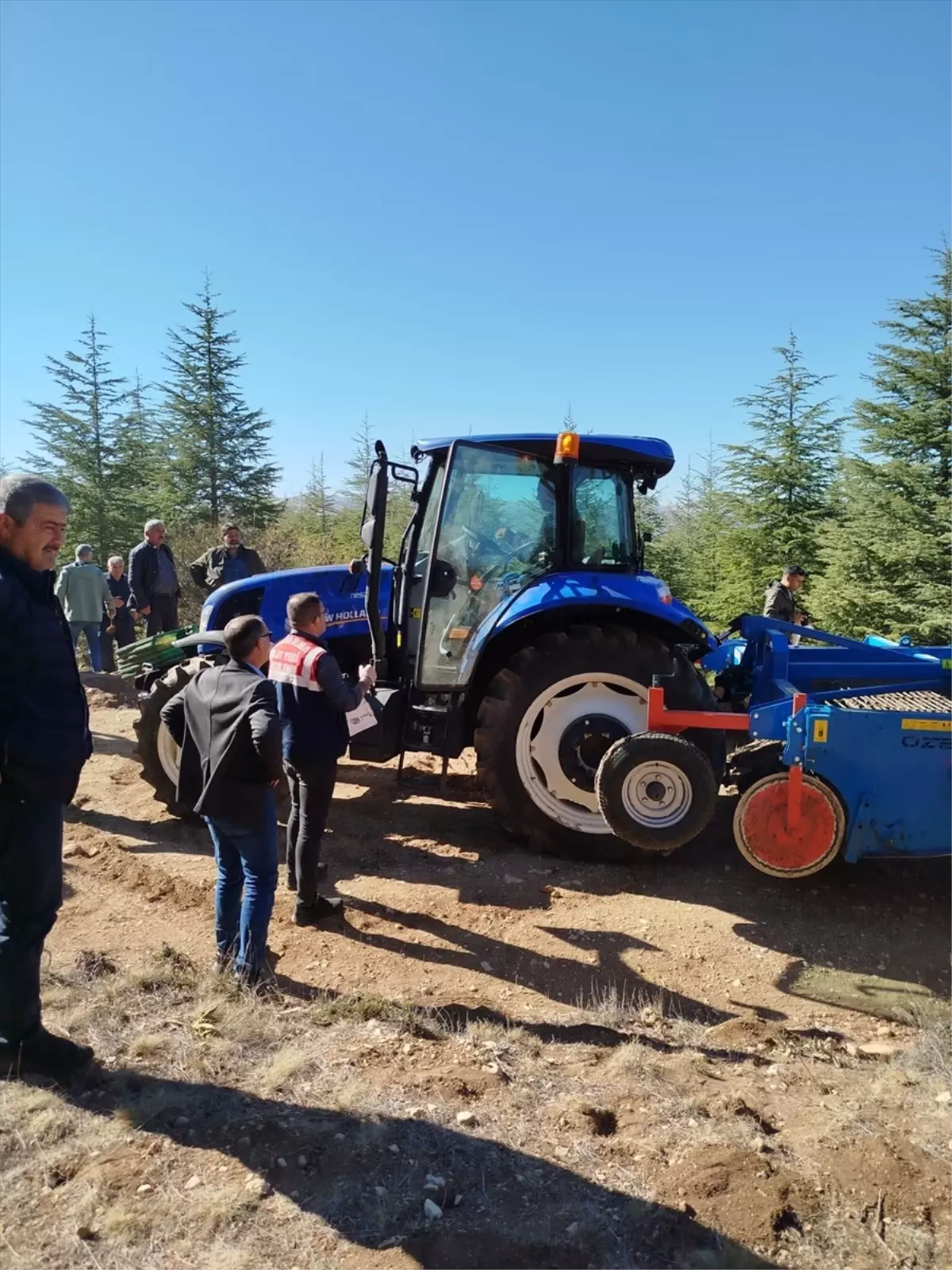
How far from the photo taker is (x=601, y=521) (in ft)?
15.8

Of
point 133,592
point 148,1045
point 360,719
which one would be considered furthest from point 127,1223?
point 133,592

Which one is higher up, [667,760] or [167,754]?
[667,760]

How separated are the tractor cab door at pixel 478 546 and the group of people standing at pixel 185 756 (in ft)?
2.31

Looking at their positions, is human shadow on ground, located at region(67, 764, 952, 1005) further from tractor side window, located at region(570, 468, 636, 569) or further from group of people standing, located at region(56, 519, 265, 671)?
group of people standing, located at region(56, 519, 265, 671)

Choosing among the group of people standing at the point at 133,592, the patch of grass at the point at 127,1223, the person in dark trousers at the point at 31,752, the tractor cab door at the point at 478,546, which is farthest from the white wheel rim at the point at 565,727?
the group of people standing at the point at 133,592

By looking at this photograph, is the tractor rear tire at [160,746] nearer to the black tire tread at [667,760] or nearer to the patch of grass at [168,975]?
the patch of grass at [168,975]

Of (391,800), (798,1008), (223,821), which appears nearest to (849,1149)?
(798,1008)

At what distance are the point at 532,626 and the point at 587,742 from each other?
0.72m

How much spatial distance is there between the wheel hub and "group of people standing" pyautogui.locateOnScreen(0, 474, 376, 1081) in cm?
119

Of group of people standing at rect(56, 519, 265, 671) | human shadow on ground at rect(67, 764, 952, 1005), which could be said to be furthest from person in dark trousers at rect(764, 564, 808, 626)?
group of people standing at rect(56, 519, 265, 671)

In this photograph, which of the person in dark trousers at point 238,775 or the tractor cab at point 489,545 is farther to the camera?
the tractor cab at point 489,545

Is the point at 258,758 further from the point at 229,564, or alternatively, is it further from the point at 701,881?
the point at 229,564

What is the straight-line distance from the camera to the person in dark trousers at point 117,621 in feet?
33.1

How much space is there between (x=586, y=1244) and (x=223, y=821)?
6.23 ft
